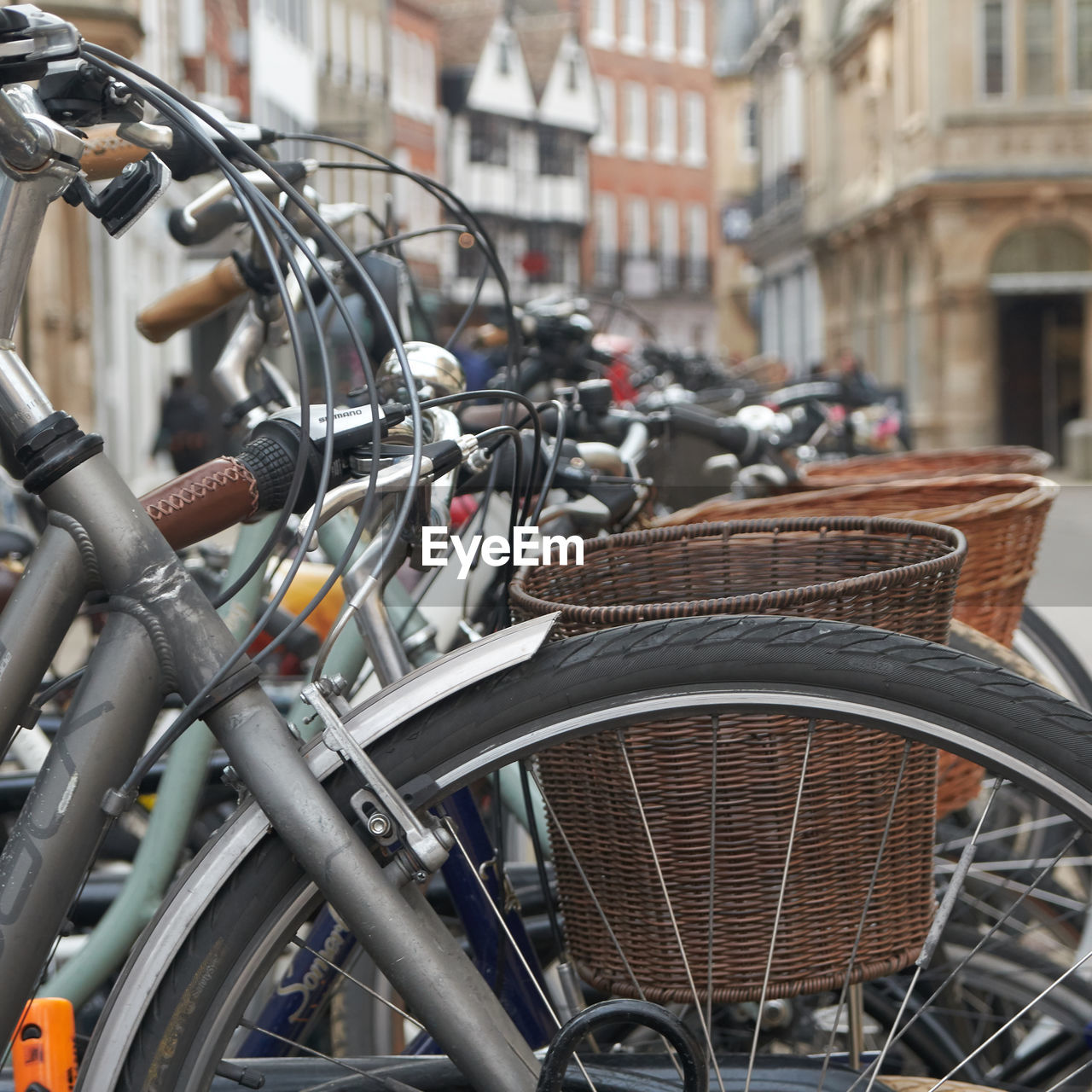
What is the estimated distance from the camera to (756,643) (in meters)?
1.38

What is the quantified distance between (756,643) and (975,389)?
27.8m

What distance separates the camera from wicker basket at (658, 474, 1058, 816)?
207 cm

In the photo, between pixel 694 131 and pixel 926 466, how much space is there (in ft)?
214

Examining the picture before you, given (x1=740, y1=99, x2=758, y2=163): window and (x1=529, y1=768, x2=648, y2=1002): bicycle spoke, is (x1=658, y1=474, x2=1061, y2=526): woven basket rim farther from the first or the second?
(x1=740, y1=99, x2=758, y2=163): window

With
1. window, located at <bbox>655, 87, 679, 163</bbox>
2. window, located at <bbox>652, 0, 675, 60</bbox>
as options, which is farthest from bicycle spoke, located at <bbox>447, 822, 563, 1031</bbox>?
window, located at <bbox>652, 0, 675, 60</bbox>

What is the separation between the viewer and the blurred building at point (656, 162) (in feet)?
209

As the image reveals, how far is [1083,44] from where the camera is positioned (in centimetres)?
2752

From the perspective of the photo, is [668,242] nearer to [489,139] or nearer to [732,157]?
[732,157]

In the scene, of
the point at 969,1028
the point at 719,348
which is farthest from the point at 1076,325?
the point at 719,348

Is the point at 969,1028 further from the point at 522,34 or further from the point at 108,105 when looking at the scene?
the point at 522,34

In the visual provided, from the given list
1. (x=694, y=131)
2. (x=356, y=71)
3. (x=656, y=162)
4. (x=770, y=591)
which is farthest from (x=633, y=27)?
(x=770, y=591)

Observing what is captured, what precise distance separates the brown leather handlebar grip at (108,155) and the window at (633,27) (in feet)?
219

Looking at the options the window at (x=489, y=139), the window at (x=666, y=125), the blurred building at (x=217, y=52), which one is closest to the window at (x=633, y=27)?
the window at (x=666, y=125)

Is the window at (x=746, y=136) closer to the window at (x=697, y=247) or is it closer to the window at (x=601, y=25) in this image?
the window at (x=697, y=247)
